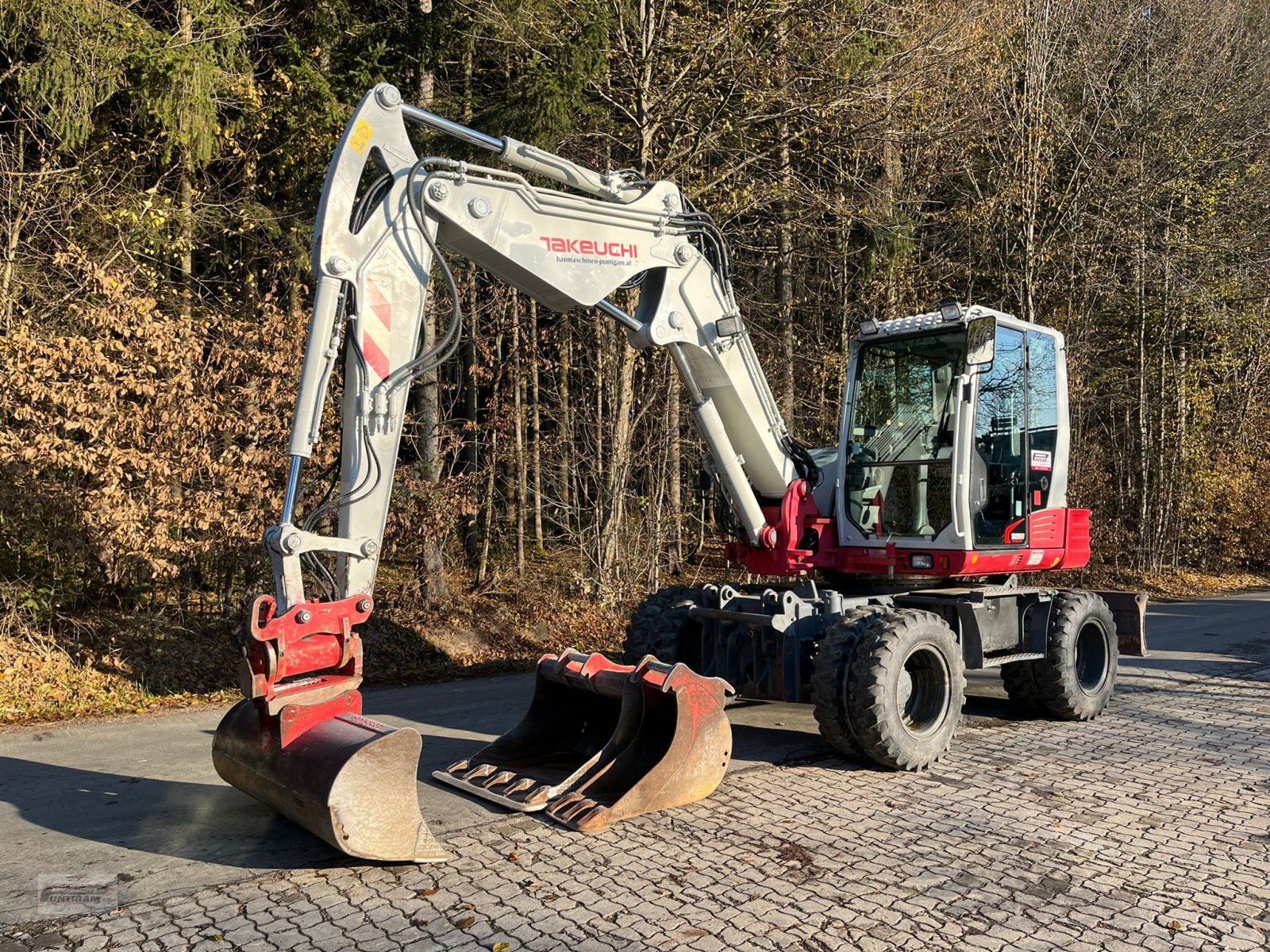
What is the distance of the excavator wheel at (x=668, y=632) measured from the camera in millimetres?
7863

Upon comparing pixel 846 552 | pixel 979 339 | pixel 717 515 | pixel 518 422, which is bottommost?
pixel 846 552

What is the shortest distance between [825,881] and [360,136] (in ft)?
15.6

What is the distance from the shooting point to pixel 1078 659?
8922 millimetres

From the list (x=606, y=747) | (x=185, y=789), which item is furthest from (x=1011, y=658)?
(x=185, y=789)

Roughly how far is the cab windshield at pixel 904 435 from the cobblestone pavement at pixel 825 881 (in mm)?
2157

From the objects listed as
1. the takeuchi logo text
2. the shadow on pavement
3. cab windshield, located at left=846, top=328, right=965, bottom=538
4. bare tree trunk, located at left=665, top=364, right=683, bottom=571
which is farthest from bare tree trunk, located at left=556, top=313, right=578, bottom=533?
the shadow on pavement

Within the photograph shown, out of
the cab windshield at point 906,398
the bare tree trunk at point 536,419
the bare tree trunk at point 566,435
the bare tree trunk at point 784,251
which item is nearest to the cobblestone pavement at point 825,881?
the cab windshield at point 906,398

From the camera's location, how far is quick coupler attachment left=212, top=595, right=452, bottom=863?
16.0 ft

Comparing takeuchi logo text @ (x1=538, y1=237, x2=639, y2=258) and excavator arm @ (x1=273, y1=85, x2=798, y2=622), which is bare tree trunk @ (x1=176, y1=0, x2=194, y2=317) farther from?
takeuchi logo text @ (x1=538, y1=237, x2=639, y2=258)

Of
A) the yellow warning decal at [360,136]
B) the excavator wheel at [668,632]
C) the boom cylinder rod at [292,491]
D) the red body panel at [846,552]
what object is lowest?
the excavator wheel at [668,632]

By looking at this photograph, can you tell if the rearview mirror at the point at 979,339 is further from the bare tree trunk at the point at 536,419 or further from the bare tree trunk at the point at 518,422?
the bare tree trunk at the point at 536,419

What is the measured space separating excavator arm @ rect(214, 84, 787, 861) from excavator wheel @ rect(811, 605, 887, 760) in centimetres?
96

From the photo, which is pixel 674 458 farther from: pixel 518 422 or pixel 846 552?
pixel 846 552

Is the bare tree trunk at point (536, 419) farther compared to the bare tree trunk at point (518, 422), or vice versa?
the bare tree trunk at point (536, 419)
